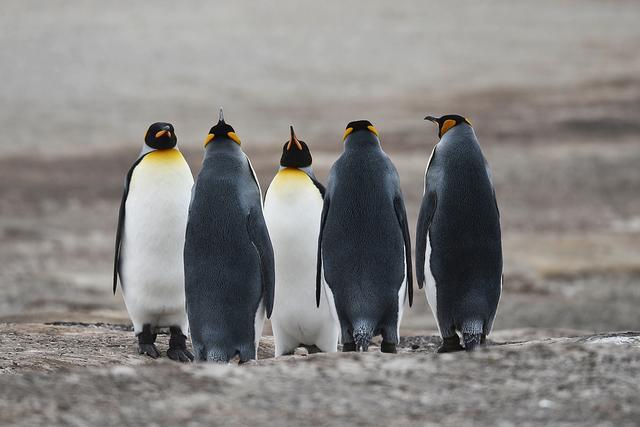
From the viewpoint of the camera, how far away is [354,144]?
6602 mm

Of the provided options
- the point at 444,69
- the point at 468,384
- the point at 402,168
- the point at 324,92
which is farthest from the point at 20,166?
the point at 468,384

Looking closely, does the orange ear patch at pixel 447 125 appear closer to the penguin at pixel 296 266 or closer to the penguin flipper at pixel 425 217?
the penguin flipper at pixel 425 217

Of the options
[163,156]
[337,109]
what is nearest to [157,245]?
[163,156]

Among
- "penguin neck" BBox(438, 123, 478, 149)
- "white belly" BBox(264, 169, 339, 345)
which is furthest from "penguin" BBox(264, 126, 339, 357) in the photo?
"penguin neck" BBox(438, 123, 478, 149)

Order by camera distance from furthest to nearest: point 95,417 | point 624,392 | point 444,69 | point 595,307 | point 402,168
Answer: point 444,69 < point 402,168 < point 595,307 < point 624,392 < point 95,417

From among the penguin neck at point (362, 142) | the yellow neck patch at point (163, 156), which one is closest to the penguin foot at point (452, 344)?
the penguin neck at point (362, 142)

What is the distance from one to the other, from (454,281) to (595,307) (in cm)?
679

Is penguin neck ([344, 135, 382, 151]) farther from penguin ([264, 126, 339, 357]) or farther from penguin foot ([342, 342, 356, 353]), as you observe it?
penguin foot ([342, 342, 356, 353])

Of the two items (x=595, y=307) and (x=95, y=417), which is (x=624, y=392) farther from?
(x=595, y=307)

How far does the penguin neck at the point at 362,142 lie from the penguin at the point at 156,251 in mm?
1079

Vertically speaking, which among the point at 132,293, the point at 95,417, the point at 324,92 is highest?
the point at 324,92

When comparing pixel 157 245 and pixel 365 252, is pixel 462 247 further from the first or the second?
pixel 157 245

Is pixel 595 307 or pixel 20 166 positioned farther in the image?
pixel 20 166

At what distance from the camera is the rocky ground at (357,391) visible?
3.85m
